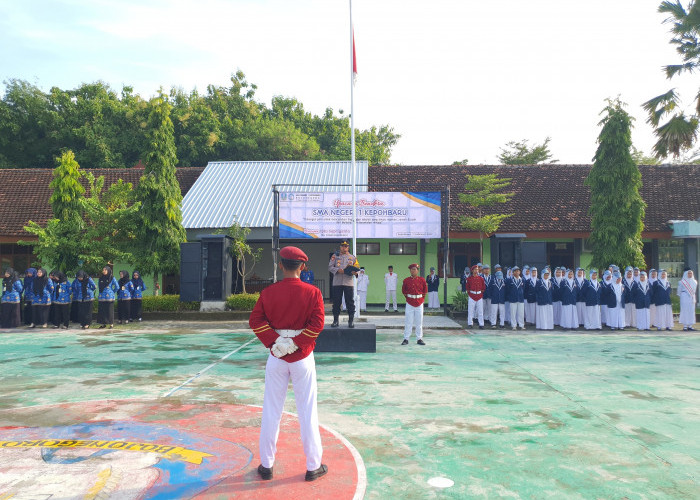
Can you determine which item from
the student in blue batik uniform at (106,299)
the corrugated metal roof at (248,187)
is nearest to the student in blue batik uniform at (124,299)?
the student in blue batik uniform at (106,299)

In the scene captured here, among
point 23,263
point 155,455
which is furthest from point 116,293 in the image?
point 155,455

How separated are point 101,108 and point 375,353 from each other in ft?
98.8

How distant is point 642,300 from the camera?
15.2 metres

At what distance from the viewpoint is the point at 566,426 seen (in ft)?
19.0

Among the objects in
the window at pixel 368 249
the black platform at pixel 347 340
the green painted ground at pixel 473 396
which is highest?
the window at pixel 368 249

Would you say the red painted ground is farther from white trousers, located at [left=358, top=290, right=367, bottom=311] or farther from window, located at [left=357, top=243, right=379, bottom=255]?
window, located at [left=357, top=243, right=379, bottom=255]

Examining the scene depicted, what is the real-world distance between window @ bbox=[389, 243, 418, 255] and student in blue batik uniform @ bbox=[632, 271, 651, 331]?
9115 millimetres

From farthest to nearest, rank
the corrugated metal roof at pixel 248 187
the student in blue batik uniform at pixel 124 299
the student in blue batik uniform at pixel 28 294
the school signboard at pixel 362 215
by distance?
the corrugated metal roof at pixel 248 187
the school signboard at pixel 362 215
the student in blue batik uniform at pixel 124 299
the student in blue batik uniform at pixel 28 294

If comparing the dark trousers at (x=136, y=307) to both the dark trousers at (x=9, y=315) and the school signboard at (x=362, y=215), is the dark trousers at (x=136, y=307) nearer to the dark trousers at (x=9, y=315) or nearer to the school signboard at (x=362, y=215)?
the dark trousers at (x=9, y=315)

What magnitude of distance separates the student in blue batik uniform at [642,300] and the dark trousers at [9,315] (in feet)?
61.2

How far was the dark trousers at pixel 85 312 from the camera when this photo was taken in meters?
15.2

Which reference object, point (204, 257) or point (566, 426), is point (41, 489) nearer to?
point (566, 426)

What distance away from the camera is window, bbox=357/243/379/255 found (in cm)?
2241

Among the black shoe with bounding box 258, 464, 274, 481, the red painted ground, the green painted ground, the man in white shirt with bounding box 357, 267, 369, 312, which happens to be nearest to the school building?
the man in white shirt with bounding box 357, 267, 369, 312
